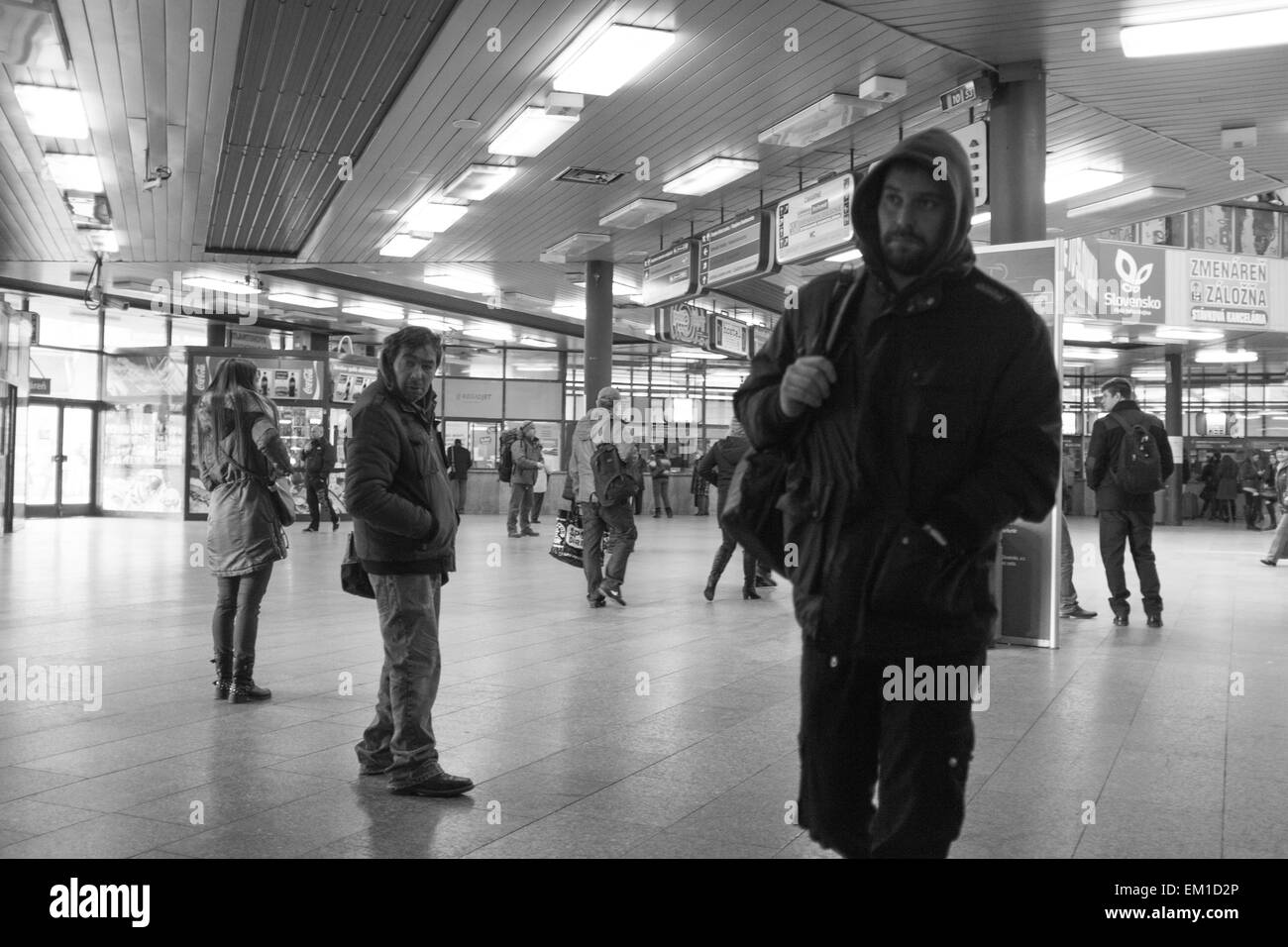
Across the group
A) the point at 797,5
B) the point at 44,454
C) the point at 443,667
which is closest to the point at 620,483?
the point at 443,667

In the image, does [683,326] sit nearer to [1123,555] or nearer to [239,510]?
[1123,555]

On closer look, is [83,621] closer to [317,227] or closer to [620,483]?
[620,483]

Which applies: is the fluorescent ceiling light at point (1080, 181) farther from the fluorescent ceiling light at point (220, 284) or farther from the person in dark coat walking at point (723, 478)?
the fluorescent ceiling light at point (220, 284)

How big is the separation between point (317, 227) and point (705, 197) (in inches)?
191

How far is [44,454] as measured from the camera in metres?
23.0

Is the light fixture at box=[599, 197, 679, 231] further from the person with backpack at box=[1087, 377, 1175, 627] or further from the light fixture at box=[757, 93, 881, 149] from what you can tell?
the person with backpack at box=[1087, 377, 1175, 627]

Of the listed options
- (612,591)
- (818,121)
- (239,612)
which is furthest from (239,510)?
(818,121)

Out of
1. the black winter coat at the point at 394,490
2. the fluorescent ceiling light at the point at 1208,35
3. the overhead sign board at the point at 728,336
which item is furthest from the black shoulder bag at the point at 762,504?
the overhead sign board at the point at 728,336

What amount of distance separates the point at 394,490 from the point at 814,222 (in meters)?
7.34

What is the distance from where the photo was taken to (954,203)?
2.17m

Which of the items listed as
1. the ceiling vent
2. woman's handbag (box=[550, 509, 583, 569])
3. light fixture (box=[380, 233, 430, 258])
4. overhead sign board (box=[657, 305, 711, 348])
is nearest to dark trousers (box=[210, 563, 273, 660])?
woman's handbag (box=[550, 509, 583, 569])

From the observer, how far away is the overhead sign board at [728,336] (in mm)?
18266
